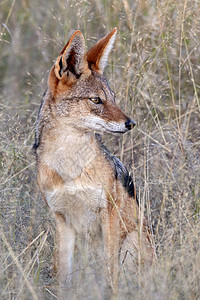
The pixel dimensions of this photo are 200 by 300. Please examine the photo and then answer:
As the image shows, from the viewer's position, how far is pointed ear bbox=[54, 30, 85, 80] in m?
3.95

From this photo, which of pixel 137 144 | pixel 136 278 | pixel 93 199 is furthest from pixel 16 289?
pixel 137 144

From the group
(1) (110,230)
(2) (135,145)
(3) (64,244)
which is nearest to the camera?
(1) (110,230)

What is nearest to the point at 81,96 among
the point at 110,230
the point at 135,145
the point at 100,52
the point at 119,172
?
the point at 100,52

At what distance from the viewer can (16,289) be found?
332cm

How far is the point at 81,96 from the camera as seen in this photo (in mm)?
4164

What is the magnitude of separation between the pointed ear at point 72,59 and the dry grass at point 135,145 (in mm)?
988

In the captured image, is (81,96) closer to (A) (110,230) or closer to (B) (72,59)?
(B) (72,59)

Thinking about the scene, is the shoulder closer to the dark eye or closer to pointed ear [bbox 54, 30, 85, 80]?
the dark eye

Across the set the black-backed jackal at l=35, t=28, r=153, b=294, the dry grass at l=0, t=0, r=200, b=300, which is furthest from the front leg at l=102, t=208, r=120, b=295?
the dry grass at l=0, t=0, r=200, b=300

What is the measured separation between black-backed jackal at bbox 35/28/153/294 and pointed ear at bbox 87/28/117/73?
0.4 inches

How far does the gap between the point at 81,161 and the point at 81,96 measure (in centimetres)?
53

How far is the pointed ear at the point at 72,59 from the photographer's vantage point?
156 inches

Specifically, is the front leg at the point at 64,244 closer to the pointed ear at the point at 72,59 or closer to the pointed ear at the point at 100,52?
the pointed ear at the point at 72,59

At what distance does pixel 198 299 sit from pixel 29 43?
5.92m
